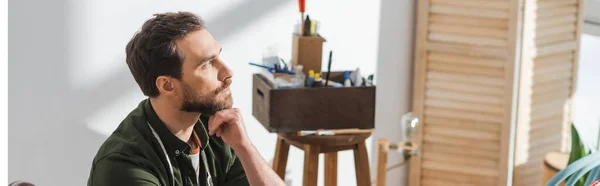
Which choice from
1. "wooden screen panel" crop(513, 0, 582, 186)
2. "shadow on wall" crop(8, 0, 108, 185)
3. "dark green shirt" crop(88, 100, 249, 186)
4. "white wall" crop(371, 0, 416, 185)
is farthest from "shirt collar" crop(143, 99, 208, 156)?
"wooden screen panel" crop(513, 0, 582, 186)

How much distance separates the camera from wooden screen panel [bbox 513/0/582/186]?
359 centimetres

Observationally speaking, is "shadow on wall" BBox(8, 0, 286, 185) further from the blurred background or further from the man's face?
the man's face


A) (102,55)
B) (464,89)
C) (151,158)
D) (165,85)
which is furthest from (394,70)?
(151,158)

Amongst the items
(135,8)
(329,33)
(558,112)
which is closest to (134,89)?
(135,8)

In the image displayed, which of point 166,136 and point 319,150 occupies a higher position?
point 166,136

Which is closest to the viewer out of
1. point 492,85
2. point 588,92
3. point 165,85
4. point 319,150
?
point 165,85

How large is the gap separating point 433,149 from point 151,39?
210 cm

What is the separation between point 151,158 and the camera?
1.91 metres

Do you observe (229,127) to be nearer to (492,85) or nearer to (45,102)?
(45,102)

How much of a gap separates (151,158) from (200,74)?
24 centimetres

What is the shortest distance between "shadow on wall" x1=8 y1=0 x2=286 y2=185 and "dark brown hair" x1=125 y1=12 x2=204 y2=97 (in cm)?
92

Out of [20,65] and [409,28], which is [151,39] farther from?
[409,28]

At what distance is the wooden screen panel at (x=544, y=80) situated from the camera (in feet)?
11.8

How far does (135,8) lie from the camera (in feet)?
9.94
